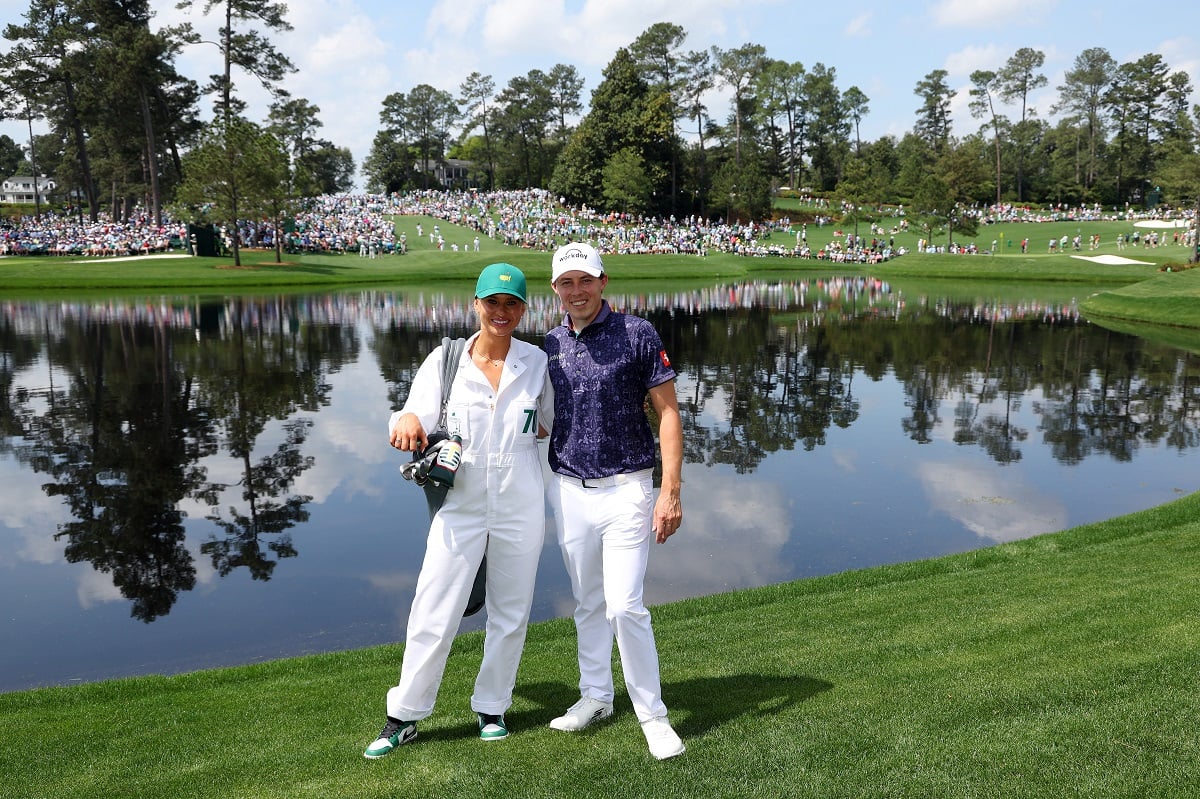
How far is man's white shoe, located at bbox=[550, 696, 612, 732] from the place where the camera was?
439 cm

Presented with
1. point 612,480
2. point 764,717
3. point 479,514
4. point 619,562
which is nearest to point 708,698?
point 764,717

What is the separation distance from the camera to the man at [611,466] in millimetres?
4141

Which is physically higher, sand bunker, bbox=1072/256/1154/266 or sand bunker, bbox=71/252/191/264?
sand bunker, bbox=71/252/191/264

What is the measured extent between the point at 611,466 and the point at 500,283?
98 cm

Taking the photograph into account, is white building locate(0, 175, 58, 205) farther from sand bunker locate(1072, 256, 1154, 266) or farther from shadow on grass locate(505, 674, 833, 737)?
shadow on grass locate(505, 674, 833, 737)

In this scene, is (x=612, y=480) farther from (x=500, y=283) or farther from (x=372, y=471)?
(x=372, y=471)

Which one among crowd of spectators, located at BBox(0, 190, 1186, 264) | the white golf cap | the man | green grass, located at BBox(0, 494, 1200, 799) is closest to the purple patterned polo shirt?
the man

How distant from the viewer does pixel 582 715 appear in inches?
173

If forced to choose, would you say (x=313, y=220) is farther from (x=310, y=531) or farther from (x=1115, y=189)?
(x=1115, y=189)

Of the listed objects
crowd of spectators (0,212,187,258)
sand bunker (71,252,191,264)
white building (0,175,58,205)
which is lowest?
sand bunker (71,252,191,264)

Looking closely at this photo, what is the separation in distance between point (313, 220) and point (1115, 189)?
7895 centimetres

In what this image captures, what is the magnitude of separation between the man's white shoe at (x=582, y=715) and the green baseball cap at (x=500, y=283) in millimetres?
1981

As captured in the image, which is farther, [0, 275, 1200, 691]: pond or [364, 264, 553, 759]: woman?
[0, 275, 1200, 691]: pond

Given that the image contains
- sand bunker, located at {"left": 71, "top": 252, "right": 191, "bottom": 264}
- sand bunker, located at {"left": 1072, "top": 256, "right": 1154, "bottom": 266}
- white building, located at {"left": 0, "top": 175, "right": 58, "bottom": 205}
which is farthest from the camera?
white building, located at {"left": 0, "top": 175, "right": 58, "bottom": 205}
